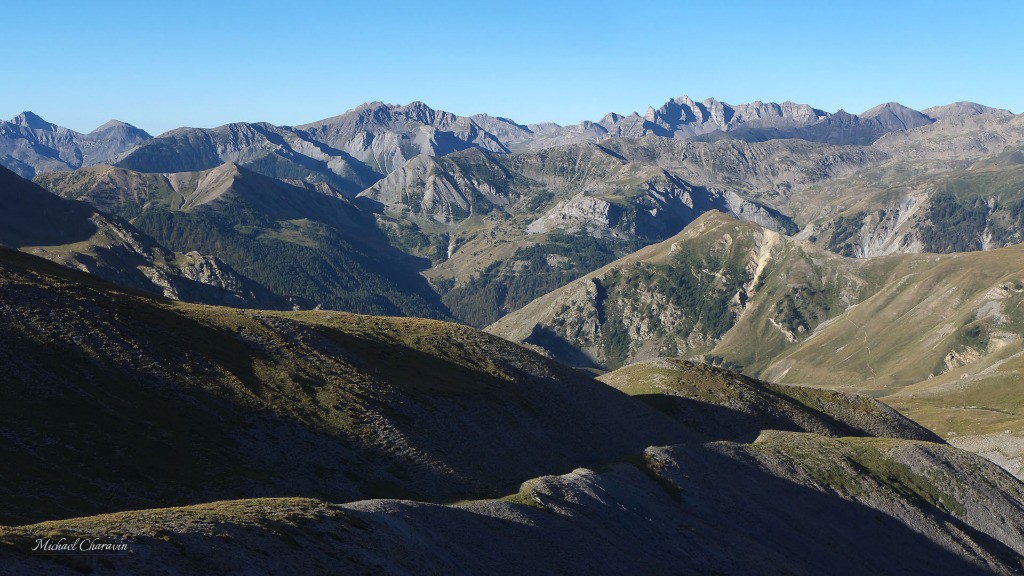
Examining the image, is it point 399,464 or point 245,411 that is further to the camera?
point 399,464

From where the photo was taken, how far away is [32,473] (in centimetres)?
6294

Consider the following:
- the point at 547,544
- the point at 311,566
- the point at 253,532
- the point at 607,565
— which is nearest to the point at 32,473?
the point at 253,532

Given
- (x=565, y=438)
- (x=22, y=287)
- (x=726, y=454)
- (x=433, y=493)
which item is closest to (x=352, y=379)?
(x=433, y=493)

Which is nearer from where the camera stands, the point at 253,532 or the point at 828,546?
the point at 253,532

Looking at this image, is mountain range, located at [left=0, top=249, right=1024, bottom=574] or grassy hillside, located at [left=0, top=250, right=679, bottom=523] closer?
mountain range, located at [left=0, top=249, right=1024, bottom=574]

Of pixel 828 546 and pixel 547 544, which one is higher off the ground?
pixel 547 544

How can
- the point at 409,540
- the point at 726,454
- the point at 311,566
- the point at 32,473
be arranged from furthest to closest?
the point at 726,454 < the point at 32,473 < the point at 409,540 < the point at 311,566

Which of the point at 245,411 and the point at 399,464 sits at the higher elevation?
the point at 245,411

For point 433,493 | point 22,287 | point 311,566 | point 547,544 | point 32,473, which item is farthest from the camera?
point 22,287

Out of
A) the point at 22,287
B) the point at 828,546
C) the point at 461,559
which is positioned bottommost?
the point at 828,546

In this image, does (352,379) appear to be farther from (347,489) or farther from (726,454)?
(726,454)

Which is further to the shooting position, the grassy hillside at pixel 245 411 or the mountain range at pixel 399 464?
the grassy hillside at pixel 245 411

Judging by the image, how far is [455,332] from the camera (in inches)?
5728

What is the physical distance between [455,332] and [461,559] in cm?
8561
